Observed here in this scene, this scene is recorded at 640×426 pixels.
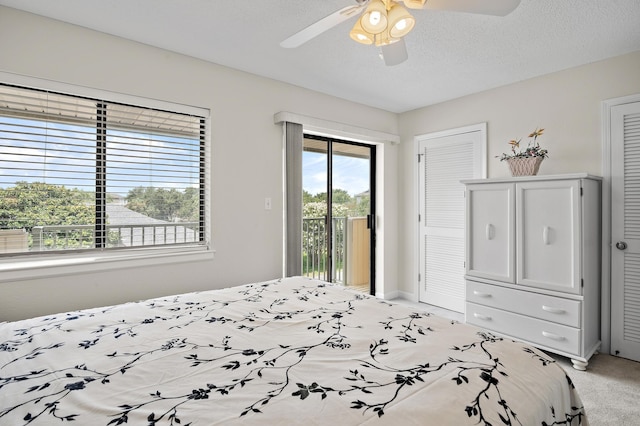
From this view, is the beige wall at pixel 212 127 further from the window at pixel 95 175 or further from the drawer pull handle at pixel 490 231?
the drawer pull handle at pixel 490 231

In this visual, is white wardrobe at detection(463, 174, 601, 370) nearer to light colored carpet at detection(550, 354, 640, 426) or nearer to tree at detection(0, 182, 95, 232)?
light colored carpet at detection(550, 354, 640, 426)

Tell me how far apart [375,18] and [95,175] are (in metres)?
2.20

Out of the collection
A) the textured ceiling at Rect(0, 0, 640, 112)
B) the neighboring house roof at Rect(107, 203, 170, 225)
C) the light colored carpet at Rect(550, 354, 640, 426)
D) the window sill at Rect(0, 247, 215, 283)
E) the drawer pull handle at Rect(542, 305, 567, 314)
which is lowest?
the light colored carpet at Rect(550, 354, 640, 426)

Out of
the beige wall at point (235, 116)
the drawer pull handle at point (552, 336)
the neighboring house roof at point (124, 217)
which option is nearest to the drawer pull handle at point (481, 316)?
the drawer pull handle at point (552, 336)

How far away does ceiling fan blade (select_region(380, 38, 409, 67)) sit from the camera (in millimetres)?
1952

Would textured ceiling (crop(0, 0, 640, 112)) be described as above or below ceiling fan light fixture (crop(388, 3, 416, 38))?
above

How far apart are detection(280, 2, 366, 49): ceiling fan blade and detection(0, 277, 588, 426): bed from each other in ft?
4.99

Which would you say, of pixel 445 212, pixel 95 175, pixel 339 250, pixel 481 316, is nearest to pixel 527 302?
pixel 481 316

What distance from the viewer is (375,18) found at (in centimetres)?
163

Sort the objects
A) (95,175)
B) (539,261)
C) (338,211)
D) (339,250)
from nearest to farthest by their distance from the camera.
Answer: (95,175)
(539,261)
(338,211)
(339,250)

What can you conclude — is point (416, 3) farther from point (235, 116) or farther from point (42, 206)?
point (42, 206)

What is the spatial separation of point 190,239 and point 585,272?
128 inches

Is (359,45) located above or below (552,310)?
above

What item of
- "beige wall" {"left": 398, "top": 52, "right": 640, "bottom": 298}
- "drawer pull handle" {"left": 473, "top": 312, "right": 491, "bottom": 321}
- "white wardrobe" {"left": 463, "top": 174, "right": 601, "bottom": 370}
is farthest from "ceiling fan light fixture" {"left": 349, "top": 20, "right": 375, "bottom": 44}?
"drawer pull handle" {"left": 473, "top": 312, "right": 491, "bottom": 321}
